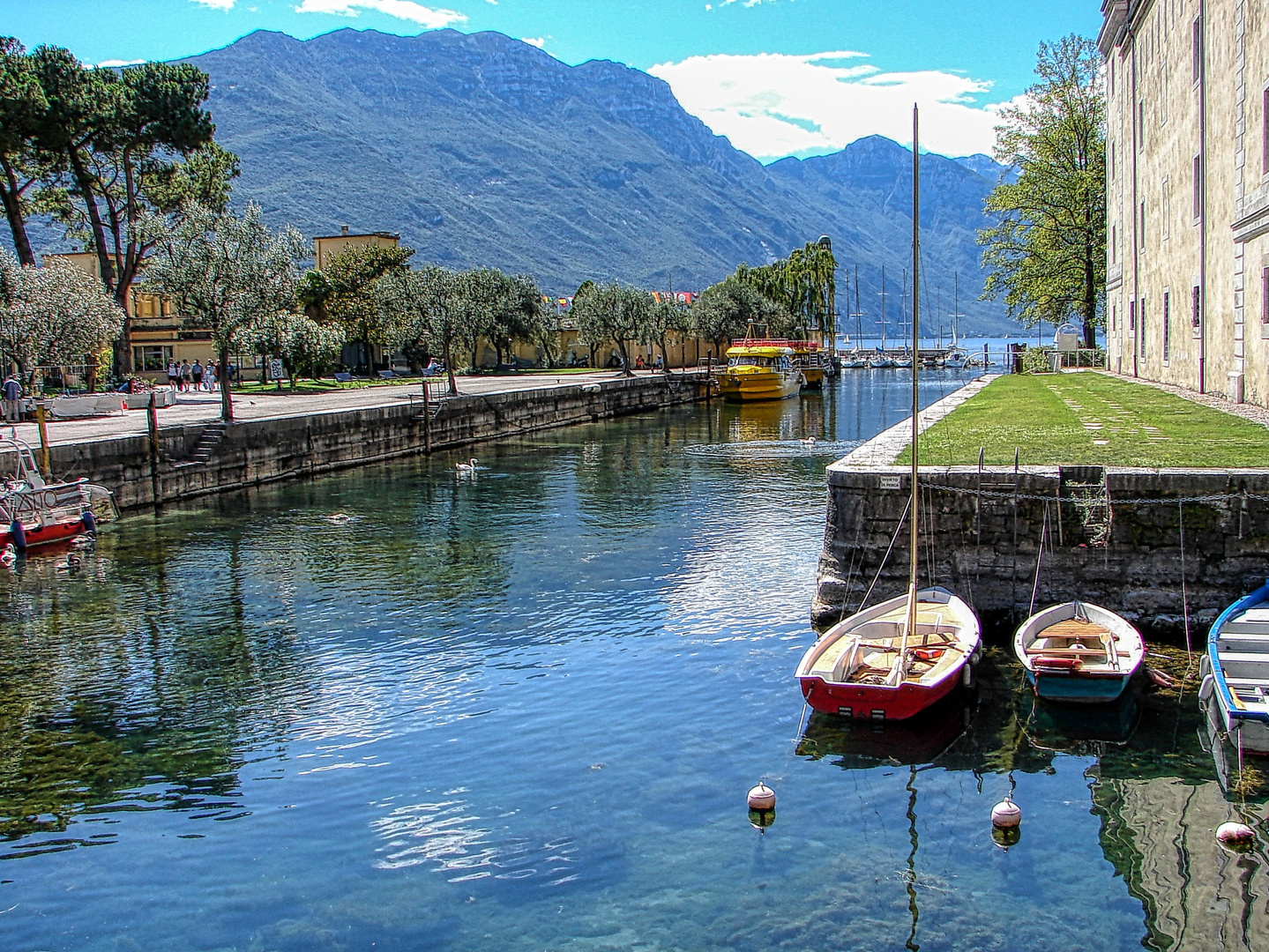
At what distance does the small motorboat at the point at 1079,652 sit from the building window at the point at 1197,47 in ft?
74.7

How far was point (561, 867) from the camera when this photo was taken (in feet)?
35.8

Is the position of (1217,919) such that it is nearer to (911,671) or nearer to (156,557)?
(911,671)

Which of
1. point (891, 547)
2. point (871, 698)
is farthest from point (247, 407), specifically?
point (871, 698)

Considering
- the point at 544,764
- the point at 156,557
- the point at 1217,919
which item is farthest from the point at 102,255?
the point at 1217,919

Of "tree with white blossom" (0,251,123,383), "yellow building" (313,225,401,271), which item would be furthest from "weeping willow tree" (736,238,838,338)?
"tree with white blossom" (0,251,123,383)

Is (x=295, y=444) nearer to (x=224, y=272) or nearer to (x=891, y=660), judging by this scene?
(x=224, y=272)

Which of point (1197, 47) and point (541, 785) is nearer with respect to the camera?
point (541, 785)

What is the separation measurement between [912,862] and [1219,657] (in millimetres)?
5334

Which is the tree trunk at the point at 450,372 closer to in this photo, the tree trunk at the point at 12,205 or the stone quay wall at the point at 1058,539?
the tree trunk at the point at 12,205

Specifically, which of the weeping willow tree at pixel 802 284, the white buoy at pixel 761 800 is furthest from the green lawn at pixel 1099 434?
the weeping willow tree at pixel 802 284

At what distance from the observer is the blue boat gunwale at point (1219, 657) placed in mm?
12359

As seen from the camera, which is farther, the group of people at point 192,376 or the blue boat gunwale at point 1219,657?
the group of people at point 192,376

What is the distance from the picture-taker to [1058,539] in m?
17.3

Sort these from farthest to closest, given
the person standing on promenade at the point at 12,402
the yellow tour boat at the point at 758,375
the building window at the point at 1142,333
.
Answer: the yellow tour boat at the point at 758,375, the building window at the point at 1142,333, the person standing on promenade at the point at 12,402
